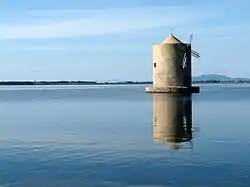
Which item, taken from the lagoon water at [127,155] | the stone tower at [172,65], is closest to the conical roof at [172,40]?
the stone tower at [172,65]

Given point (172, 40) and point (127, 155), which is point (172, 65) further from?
point (127, 155)

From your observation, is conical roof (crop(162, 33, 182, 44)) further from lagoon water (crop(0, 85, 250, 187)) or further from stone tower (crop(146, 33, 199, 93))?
lagoon water (crop(0, 85, 250, 187))

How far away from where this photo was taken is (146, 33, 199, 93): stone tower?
1919 inches

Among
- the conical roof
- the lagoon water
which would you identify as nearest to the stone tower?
the conical roof

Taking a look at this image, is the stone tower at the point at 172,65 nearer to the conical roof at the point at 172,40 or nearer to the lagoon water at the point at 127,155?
the conical roof at the point at 172,40

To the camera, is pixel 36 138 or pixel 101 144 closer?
pixel 101 144

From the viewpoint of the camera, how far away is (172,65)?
48844 millimetres

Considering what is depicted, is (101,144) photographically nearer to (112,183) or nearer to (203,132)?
(203,132)

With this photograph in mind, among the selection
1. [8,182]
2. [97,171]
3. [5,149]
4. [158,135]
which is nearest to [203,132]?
[158,135]

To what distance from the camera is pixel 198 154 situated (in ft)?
38.2

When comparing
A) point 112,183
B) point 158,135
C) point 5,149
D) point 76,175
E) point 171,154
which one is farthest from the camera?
point 158,135

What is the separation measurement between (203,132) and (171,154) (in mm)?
4859

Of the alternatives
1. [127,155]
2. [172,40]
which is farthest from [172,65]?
[127,155]

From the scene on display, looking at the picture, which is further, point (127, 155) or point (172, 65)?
point (172, 65)
